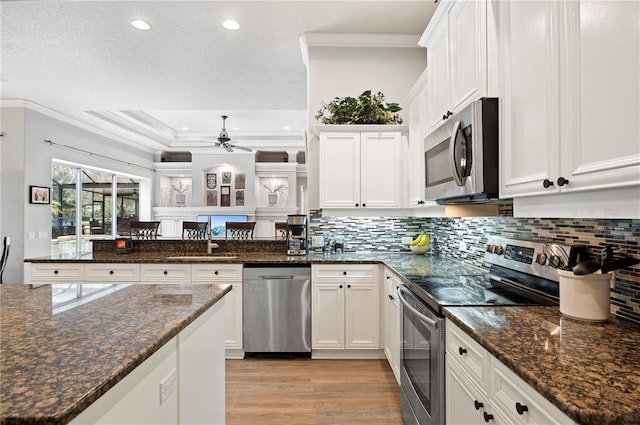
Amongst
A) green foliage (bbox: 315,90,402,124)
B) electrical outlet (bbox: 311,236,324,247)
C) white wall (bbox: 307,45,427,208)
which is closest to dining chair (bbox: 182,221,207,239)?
electrical outlet (bbox: 311,236,324,247)

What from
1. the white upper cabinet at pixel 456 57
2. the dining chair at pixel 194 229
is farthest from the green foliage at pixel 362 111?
the dining chair at pixel 194 229

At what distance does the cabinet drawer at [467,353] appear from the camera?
121 centimetres

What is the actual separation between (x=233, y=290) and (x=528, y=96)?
8.94 feet

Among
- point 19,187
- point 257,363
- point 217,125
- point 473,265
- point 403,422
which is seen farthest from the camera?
Result: point 217,125

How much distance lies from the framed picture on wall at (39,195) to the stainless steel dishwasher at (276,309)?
4141 millimetres

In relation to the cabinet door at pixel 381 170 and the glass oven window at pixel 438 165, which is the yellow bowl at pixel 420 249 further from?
the glass oven window at pixel 438 165

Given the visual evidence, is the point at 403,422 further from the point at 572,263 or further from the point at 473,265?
the point at 572,263

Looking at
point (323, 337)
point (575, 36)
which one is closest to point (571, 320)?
point (575, 36)

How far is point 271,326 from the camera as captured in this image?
128 inches

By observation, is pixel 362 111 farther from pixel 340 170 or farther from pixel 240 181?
pixel 240 181

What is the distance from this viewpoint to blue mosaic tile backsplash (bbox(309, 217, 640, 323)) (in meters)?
1.29

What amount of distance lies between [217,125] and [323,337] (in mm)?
5942

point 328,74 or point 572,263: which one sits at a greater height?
point 328,74

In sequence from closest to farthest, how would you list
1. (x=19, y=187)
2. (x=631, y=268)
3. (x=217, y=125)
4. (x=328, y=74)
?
(x=631, y=268) < (x=328, y=74) < (x=19, y=187) < (x=217, y=125)
